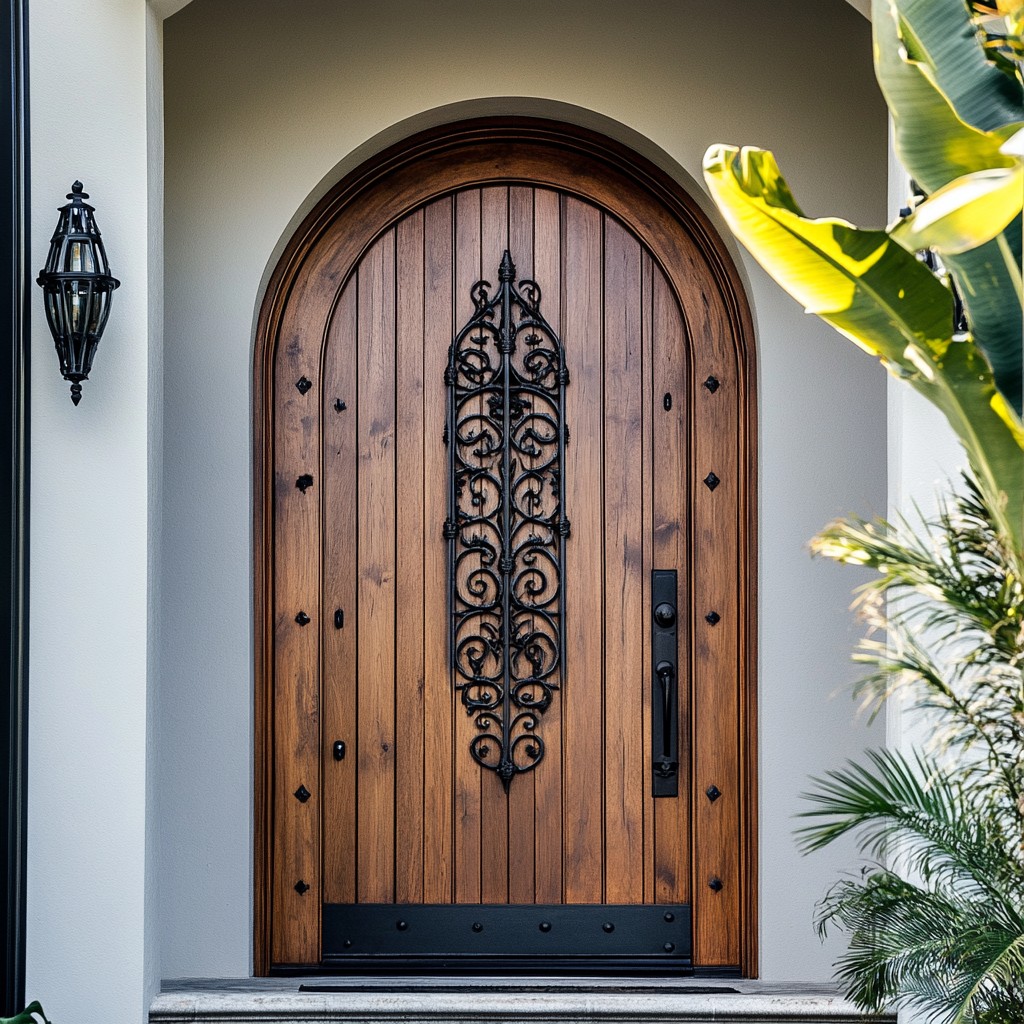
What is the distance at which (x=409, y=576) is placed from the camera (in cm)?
354

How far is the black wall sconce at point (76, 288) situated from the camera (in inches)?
109

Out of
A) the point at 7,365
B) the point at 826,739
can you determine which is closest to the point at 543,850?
the point at 826,739

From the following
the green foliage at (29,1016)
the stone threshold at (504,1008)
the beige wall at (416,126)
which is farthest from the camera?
the beige wall at (416,126)

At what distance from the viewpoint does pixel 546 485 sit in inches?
140

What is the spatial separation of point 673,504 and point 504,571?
0.57 m

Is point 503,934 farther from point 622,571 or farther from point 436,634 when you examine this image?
point 622,571

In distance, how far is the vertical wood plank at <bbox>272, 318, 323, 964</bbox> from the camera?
3.49m

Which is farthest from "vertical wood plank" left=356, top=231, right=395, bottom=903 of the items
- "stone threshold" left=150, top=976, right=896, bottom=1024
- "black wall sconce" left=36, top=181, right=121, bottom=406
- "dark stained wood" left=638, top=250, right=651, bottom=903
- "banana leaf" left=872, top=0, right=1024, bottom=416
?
"banana leaf" left=872, top=0, right=1024, bottom=416

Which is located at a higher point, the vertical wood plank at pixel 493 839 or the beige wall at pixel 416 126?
the beige wall at pixel 416 126

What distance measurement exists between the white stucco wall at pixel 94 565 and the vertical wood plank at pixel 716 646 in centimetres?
162

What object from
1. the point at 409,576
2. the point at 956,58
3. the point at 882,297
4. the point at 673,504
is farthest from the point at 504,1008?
the point at 956,58

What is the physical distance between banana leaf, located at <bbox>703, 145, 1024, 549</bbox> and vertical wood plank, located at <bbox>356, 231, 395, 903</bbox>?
65.9 inches

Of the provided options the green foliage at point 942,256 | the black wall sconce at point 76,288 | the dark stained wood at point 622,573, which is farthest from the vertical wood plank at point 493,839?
the green foliage at point 942,256

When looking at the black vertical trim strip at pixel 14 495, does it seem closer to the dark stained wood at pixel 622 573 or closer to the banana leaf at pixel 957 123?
the dark stained wood at pixel 622 573
